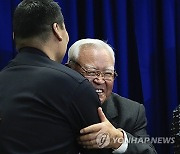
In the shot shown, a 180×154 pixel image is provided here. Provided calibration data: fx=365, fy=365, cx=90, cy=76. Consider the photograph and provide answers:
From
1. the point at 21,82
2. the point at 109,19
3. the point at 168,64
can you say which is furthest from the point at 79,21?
the point at 21,82

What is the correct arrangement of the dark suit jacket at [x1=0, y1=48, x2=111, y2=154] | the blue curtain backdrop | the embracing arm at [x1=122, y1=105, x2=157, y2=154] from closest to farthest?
1. the dark suit jacket at [x1=0, y1=48, x2=111, y2=154]
2. the embracing arm at [x1=122, y1=105, x2=157, y2=154]
3. the blue curtain backdrop

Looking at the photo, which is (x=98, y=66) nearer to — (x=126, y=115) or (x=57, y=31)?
(x=126, y=115)

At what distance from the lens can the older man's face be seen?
5.32ft

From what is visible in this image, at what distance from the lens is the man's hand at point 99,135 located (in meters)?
1.01

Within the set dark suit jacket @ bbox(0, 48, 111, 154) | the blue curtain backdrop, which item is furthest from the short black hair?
the blue curtain backdrop

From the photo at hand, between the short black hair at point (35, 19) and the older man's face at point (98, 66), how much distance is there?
0.56 m

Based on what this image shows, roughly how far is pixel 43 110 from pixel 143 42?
1.33 m

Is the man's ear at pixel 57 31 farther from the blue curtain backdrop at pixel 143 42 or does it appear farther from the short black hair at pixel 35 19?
the blue curtain backdrop at pixel 143 42

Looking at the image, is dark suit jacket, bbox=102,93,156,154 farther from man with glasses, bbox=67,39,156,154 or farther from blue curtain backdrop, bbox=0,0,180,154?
blue curtain backdrop, bbox=0,0,180,154

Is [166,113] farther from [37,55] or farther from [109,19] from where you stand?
[37,55]

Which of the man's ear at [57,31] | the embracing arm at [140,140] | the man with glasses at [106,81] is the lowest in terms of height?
the embracing arm at [140,140]

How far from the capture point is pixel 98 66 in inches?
64.2

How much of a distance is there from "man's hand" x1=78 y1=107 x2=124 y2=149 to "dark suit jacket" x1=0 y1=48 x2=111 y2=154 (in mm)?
34

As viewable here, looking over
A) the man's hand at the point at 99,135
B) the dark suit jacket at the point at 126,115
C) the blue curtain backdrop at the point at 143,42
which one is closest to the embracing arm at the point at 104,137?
the man's hand at the point at 99,135
